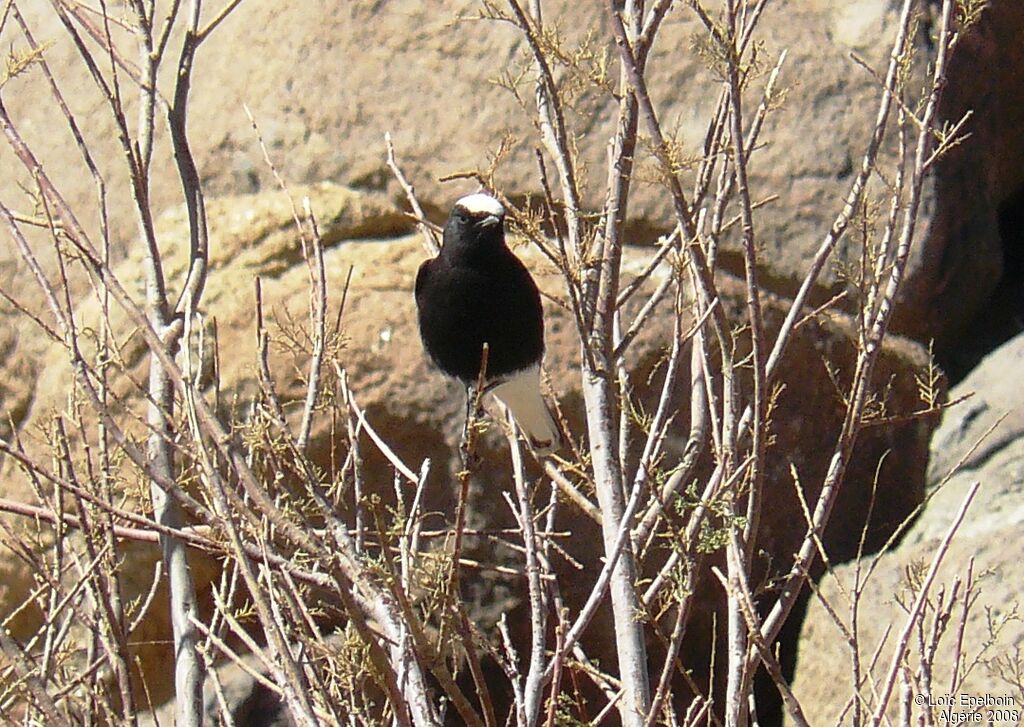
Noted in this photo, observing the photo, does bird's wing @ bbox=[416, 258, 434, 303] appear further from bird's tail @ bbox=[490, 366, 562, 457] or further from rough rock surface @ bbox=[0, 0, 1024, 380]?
rough rock surface @ bbox=[0, 0, 1024, 380]

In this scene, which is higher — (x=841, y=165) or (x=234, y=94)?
(x=234, y=94)

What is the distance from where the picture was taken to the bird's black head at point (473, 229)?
3.10 meters

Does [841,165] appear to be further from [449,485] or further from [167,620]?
[167,620]

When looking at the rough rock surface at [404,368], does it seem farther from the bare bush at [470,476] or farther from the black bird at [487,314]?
the bare bush at [470,476]

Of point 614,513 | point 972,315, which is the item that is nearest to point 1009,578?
point 972,315

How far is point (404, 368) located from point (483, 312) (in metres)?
1.00

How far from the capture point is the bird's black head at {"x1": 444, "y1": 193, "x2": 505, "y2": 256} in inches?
122

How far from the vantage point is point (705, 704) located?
194 centimetres

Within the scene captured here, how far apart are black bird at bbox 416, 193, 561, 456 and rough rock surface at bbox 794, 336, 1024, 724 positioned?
1208mm

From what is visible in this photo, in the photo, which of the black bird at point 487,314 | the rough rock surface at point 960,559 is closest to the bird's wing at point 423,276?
the black bird at point 487,314

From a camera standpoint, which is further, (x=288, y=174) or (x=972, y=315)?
(x=972, y=315)

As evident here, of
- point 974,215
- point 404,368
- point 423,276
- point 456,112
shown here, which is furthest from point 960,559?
point 456,112

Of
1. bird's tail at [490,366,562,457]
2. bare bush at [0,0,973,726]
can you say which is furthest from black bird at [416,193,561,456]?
bare bush at [0,0,973,726]

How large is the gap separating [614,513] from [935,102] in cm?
84
